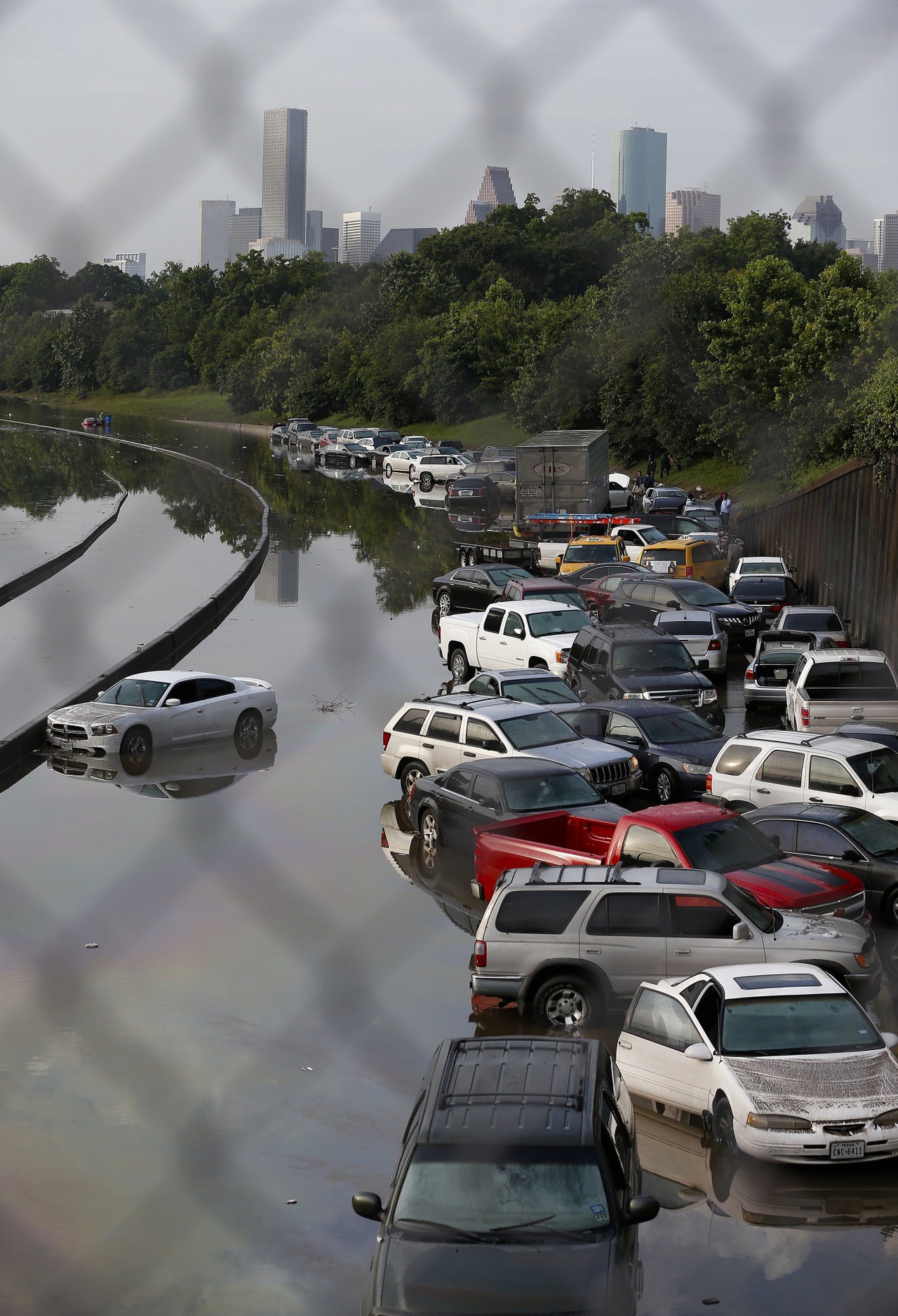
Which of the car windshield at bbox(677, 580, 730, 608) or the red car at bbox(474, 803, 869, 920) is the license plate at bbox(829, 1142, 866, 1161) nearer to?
the red car at bbox(474, 803, 869, 920)

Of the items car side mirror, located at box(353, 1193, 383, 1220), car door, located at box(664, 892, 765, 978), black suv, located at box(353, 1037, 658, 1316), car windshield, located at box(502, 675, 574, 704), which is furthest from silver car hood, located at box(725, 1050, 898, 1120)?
car windshield, located at box(502, 675, 574, 704)

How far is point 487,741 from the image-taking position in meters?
15.1

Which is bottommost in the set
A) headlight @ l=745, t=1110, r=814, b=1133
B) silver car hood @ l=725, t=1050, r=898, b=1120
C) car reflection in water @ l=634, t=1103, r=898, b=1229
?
car reflection in water @ l=634, t=1103, r=898, b=1229

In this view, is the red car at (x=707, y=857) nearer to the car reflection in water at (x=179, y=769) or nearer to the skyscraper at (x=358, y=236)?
the car reflection in water at (x=179, y=769)

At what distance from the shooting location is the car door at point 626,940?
931 centimetres

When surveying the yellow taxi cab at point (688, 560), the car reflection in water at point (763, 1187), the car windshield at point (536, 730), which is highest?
the yellow taxi cab at point (688, 560)

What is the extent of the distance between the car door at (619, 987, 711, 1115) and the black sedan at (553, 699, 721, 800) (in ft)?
23.0

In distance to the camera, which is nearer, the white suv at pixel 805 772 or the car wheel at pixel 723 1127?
the car wheel at pixel 723 1127

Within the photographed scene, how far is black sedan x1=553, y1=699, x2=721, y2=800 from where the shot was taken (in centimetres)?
1527

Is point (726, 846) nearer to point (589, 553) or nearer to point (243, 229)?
point (243, 229)

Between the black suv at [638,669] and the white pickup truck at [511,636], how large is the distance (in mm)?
638

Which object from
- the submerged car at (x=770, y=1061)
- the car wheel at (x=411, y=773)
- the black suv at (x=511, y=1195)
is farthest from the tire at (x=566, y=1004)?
the car wheel at (x=411, y=773)

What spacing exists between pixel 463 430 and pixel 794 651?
5093cm

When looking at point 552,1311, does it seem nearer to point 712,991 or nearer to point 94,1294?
point 94,1294
